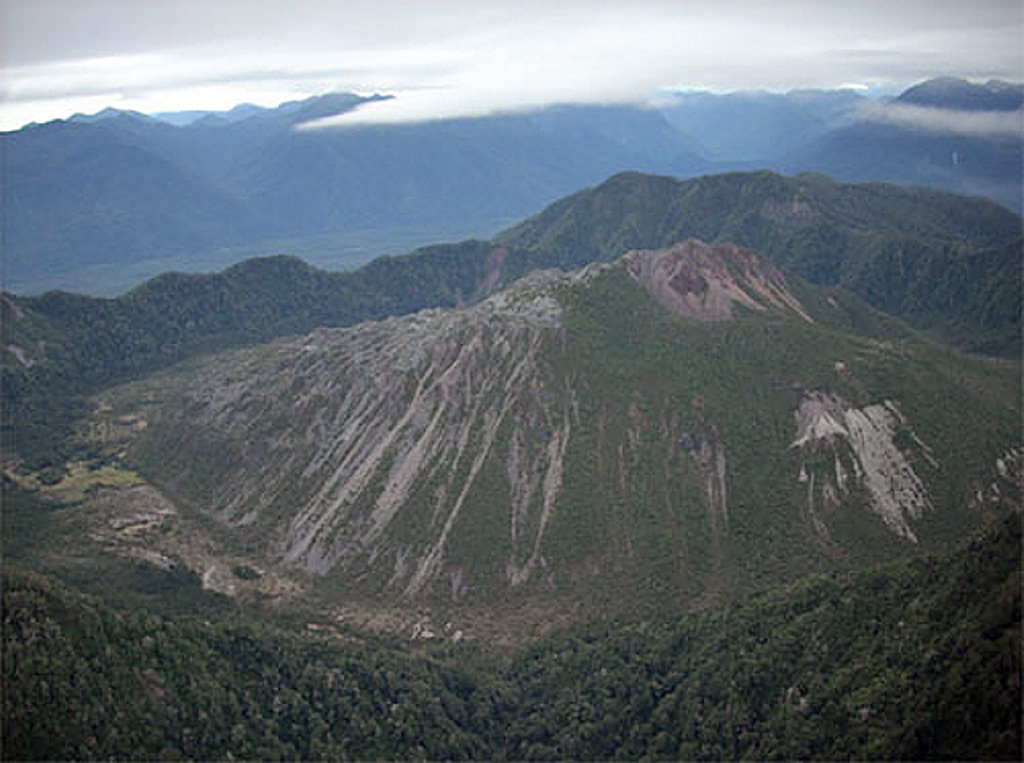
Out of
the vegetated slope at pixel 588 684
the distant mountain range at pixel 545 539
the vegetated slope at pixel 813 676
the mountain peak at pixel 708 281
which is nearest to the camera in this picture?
the vegetated slope at pixel 813 676

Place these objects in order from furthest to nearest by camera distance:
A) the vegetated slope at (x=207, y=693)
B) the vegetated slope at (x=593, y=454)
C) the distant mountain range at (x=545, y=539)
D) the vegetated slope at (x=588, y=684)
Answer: the vegetated slope at (x=593, y=454) < the distant mountain range at (x=545, y=539) < the vegetated slope at (x=207, y=693) < the vegetated slope at (x=588, y=684)

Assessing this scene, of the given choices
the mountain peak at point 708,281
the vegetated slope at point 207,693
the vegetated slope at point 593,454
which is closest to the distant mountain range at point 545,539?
the vegetated slope at point 207,693

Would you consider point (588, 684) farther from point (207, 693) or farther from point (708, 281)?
point (708, 281)

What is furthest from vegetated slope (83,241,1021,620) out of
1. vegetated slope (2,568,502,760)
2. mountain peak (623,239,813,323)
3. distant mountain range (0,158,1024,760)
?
vegetated slope (2,568,502,760)

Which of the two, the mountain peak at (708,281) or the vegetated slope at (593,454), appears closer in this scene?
the vegetated slope at (593,454)

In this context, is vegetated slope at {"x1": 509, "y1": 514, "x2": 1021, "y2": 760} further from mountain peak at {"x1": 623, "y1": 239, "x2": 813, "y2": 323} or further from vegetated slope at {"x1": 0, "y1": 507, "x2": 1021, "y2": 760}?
mountain peak at {"x1": 623, "y1": 239, "x2": 813, "y2": 323}

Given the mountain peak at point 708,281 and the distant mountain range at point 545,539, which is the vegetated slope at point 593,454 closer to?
the distant mountain range at point 545,539

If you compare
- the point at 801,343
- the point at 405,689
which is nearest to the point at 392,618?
the point at 405,689
